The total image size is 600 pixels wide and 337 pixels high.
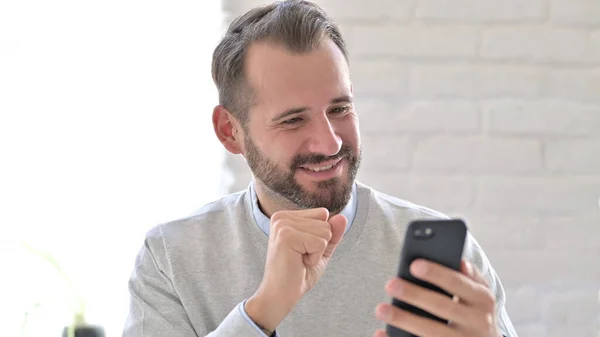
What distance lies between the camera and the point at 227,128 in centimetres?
180

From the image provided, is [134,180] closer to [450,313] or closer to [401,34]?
[401,34]

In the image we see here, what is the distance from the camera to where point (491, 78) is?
85.4 inches

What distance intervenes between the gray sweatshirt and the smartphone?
42 cm

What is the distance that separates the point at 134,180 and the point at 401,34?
728mm

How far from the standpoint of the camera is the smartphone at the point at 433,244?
3.65ft

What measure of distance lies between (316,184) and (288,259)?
0.26 metres

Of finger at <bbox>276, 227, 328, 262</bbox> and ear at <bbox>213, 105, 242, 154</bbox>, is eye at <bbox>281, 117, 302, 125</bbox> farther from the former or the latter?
finger at <bbox>276, 227, 328, 262</bbox>

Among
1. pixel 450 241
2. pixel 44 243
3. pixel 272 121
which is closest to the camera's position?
pixel 450 241

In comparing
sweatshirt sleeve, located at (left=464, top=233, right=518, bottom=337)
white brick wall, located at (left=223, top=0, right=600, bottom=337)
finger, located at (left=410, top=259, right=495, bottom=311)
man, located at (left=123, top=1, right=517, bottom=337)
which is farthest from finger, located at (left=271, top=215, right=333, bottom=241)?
white brick wall, located at (left=223, top=0, right=600, bottom=337)

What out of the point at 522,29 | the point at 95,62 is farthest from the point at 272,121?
the point at 522,29

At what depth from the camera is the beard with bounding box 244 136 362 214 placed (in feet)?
5.18

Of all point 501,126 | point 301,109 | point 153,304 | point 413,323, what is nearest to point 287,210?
point 301,109

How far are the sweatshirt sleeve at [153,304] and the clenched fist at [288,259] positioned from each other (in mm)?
254

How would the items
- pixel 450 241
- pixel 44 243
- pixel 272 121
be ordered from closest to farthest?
pixel 450 241
pixel 272 121
pixel 44 243
